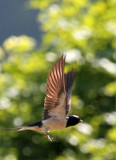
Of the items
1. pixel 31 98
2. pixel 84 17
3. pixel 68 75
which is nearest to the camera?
pixel 68 75

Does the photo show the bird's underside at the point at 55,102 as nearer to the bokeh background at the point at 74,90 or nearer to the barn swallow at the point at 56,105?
the barn swallow at the point at 56,105

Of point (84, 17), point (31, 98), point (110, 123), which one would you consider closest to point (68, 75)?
point (31, 98)

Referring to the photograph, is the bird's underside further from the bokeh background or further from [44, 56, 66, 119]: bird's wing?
the bokeh background

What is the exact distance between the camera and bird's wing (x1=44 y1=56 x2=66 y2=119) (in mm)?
771

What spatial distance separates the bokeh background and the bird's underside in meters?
2.70

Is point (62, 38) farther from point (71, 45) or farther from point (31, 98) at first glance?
point (31, 98)

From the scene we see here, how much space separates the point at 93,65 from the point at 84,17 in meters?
0.69

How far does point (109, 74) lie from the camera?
13.0 ft

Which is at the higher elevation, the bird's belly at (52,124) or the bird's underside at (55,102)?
the bird's underside at (55,102)

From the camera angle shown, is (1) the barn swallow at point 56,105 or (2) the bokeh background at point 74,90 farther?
(2) the bokeh background at point 74,90

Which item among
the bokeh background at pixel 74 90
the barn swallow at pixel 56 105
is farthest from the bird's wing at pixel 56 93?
the bokeh background at pixel 74 90

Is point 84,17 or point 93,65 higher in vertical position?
point 84,17

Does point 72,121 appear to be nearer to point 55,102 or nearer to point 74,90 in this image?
point 55,102

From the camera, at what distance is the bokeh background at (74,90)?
12.0ft
